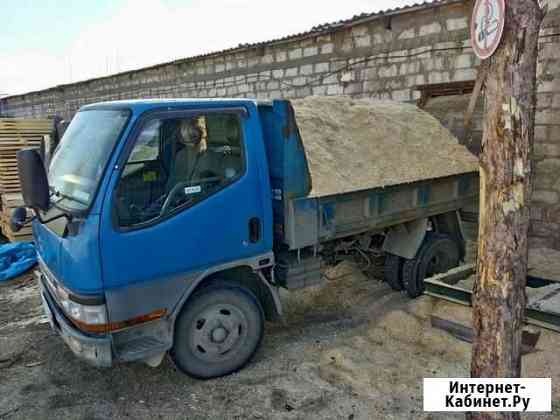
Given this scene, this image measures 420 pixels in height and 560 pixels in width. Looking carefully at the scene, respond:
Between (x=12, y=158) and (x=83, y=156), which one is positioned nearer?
(x=83, y=156)

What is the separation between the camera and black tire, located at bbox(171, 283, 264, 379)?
11.7 ft

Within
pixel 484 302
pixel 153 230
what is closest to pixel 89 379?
pixel 153 230

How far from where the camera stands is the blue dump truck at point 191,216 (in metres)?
3.11

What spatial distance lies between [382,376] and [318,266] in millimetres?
1111

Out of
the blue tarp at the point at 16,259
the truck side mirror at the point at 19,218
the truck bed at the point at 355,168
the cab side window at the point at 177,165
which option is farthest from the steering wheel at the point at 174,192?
the blue tarp at the point at 16,259

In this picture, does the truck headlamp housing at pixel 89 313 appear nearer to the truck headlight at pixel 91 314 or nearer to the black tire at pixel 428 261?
the truck headlight at pixel 91 314

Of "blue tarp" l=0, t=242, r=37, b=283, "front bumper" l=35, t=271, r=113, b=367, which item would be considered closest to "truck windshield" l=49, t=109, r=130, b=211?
"front bumper" l=35, t=271, r=113, b=367

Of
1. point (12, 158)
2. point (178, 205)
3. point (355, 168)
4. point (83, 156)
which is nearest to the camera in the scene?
point (178, 205)

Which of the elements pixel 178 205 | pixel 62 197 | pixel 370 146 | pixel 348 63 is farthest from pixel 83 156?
pixel 348 63

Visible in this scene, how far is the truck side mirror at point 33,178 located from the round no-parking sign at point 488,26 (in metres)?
2.88

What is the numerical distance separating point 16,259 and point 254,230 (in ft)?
15.5

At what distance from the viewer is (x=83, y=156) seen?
344 centimetres

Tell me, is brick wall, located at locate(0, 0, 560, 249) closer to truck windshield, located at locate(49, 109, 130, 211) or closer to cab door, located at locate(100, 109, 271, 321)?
cab door, located at locate(100, 109, 271, 321)

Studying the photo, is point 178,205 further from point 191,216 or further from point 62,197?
point 62,197
